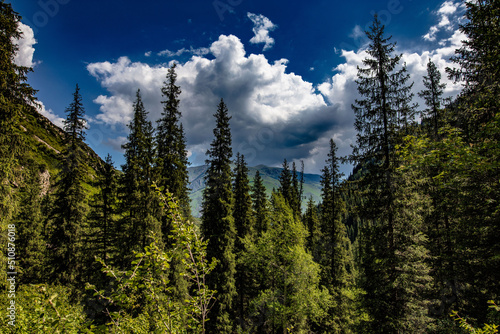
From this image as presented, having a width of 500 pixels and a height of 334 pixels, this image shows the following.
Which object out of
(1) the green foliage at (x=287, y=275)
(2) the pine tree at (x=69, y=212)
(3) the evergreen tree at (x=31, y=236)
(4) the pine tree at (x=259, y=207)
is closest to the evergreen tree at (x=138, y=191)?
(2) the pine tree at (x=69, y=212)

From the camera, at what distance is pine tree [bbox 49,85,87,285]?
17.6 meters

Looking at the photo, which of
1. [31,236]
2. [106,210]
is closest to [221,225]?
[106,210]

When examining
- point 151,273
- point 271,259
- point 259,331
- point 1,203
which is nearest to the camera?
point 151,273

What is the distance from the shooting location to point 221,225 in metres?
18.9

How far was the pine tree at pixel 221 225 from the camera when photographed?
59.2ft

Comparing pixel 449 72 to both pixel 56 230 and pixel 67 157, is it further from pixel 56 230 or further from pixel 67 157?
pixel 56 230

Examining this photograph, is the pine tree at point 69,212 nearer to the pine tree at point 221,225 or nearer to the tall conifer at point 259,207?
the pine tree at point 221,225

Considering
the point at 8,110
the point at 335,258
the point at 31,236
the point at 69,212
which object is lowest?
the point at 335,258

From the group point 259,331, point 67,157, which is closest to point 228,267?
point 259,331

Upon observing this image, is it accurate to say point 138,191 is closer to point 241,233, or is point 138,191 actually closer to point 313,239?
point 241,233

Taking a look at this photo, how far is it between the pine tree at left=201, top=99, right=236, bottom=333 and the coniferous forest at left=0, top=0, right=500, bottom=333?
0.41 ft

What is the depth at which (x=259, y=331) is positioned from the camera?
76.2ft

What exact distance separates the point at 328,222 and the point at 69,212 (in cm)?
2448

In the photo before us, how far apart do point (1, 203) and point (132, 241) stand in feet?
28.0
